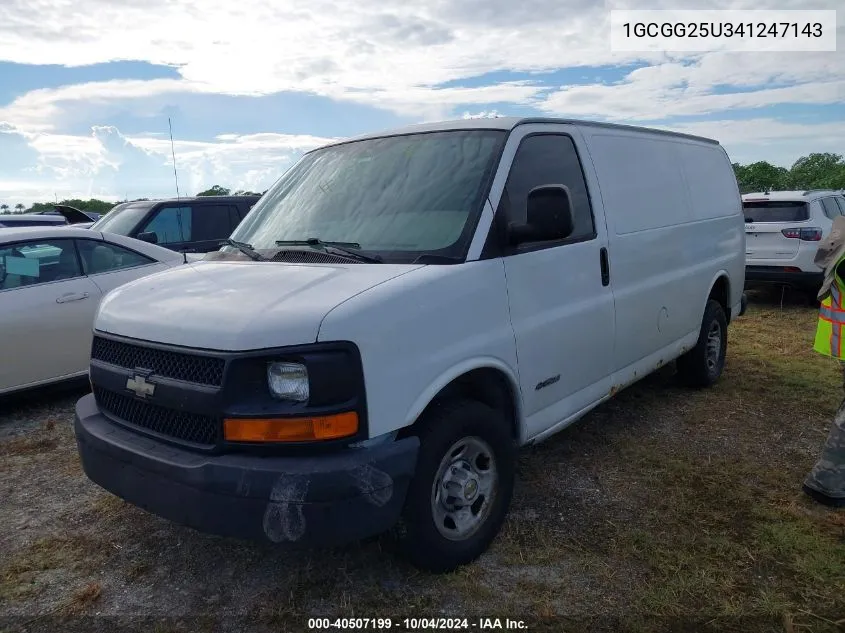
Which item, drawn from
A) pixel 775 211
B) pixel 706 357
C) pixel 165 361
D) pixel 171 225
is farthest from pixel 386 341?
pixel 775 211

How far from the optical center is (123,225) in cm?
893

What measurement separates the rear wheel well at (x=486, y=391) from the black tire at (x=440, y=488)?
9 cm

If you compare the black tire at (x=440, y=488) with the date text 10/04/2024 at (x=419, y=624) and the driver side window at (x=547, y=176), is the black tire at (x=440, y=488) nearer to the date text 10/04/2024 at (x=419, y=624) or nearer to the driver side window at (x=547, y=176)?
the date text 10/04/2024 at (x=419, y=624)

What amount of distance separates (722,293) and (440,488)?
429cm

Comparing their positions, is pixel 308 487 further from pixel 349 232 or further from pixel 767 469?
pixel 767 469

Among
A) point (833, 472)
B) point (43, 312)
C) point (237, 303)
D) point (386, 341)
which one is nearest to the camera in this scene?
point (386, 341)

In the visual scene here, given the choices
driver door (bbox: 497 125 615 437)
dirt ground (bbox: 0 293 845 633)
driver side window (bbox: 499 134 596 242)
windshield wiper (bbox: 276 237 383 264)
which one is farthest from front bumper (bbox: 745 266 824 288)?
windshield wiper (bbox: 276 237 383 264)

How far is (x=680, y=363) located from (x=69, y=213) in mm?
8295

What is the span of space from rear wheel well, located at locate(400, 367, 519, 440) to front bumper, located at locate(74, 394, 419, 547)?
0.49 metres

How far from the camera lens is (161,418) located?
9.52 ft

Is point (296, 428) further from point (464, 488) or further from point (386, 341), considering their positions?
point (464, 488)

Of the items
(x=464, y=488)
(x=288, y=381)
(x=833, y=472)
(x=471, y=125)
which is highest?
(x=471, y=125)

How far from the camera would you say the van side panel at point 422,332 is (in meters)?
2.62

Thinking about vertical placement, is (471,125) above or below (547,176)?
above
